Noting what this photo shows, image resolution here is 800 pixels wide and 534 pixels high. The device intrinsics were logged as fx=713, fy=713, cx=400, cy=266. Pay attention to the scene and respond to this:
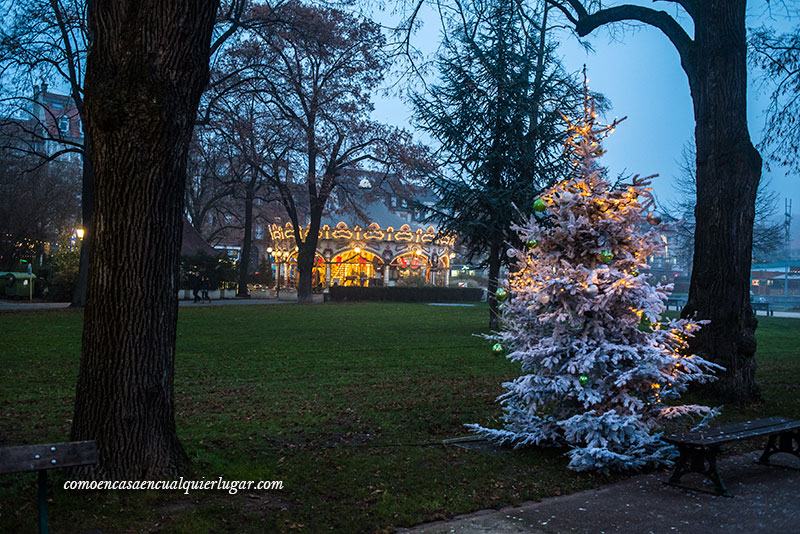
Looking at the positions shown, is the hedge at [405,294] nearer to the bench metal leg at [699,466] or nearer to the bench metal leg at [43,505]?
the bench metal leg at [699,466]

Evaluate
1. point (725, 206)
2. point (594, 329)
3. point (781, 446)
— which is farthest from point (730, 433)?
point (725, 206)

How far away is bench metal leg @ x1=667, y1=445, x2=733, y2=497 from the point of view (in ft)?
18.3

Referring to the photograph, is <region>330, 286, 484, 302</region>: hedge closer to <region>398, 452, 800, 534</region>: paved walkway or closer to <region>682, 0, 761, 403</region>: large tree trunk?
<region>682, 0, 761, 403</region>: large tree trunk

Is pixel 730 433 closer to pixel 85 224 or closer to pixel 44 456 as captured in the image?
pixel 44 456

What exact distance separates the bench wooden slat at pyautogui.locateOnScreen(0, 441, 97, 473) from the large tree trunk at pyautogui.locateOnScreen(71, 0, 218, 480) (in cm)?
101

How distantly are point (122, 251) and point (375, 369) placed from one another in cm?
767

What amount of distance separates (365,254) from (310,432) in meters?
42.3

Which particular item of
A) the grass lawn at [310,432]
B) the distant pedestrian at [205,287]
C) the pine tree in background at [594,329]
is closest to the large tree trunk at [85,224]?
the grass lawn at [310,432]

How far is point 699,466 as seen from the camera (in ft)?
18.6

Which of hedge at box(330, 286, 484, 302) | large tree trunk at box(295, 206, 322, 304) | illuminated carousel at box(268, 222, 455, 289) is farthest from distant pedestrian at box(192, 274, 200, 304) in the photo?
illuminated carousel at box(268, 222, 455, 289)

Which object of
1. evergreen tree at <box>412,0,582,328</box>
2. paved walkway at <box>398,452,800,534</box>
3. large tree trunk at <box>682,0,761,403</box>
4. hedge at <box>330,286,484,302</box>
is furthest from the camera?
hedge at <box>330,286,484,302</box>

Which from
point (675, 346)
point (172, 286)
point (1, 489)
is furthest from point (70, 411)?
point (675, 346)

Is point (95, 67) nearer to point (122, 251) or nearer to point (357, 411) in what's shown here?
point (122, 251)

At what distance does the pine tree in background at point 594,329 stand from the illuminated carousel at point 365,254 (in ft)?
129
